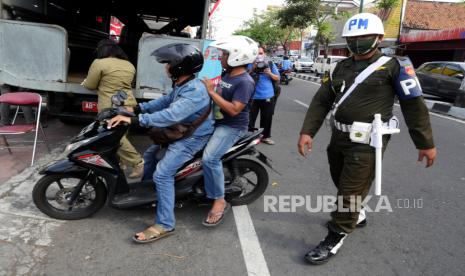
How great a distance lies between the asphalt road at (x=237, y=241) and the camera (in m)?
2.85

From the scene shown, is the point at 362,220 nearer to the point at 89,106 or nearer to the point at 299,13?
the point at 89,106

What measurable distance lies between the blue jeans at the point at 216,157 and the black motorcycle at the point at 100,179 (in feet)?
0.42

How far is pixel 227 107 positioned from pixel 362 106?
1.01 meters

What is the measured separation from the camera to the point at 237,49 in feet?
10.3

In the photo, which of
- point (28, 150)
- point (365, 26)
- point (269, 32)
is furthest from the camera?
point (269, 32)

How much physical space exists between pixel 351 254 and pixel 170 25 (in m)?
8.84

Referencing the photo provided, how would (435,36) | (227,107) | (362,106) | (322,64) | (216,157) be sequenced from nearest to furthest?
(362,106) < (227,107) < (216,157) < (435,36) < (322,64)

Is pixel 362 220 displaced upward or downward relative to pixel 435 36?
downward

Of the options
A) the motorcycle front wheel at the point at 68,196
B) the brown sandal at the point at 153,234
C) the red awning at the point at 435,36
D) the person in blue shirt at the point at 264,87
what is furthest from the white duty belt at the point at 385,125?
the red awning at the point at 435,36

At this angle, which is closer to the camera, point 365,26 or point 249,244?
point 365,26

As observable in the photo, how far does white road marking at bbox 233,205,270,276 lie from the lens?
2.88 metres

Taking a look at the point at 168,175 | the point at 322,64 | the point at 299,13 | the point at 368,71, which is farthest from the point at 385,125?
the point at 299,13

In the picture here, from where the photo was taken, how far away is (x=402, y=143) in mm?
7160

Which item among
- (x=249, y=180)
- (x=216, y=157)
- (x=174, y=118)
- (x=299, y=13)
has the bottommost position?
(x=249, y=180)
